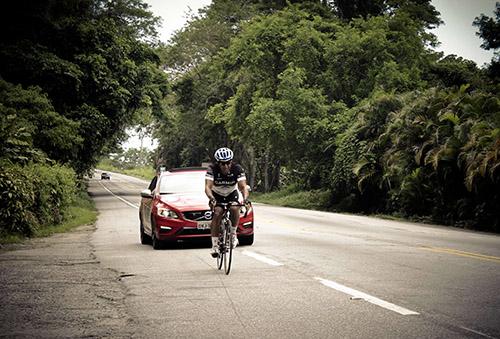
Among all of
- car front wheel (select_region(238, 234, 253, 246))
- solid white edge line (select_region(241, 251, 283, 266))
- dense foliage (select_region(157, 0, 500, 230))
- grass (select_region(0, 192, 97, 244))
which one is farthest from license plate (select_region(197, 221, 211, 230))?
dense foliage (select_region(157, 0, 500, 230))

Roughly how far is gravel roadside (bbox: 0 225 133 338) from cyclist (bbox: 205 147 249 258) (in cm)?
165

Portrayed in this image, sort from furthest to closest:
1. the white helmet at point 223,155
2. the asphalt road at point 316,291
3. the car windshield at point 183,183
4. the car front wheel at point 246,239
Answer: the car windshield at point 183,183
the car front wheel at point 246,239
the white helmet at point 223,155
the asphalt road at point 316,291

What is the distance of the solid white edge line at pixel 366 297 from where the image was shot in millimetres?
6199

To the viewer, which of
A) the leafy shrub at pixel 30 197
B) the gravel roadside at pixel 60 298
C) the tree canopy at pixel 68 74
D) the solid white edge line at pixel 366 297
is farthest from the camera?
the tree canopy at pixel 68 74

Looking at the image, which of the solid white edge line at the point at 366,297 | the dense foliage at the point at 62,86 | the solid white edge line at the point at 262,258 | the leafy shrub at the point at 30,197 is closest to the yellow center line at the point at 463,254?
the solid white edge line at the point at 262,258

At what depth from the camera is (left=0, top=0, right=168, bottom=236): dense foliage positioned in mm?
22625

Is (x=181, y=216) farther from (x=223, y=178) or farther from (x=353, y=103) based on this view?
(x=353, y=103)

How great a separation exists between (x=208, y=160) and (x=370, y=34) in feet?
114

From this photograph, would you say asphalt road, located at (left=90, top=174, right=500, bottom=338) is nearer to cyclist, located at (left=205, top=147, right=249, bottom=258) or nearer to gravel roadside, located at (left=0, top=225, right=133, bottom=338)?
gravel roadside, located at (left=0, top=225, right=133, bottom=338)

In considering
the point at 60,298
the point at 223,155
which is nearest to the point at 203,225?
the point at 223,155

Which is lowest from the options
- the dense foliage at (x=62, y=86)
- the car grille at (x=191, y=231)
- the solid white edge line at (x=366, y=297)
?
the solid white edge line at (x=366, y=297)

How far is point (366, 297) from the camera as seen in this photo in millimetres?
6965

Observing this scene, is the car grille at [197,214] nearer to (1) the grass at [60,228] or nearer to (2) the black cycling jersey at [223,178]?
(2) the black cycling jersey at [223,178]

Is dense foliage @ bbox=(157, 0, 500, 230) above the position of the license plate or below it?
above
